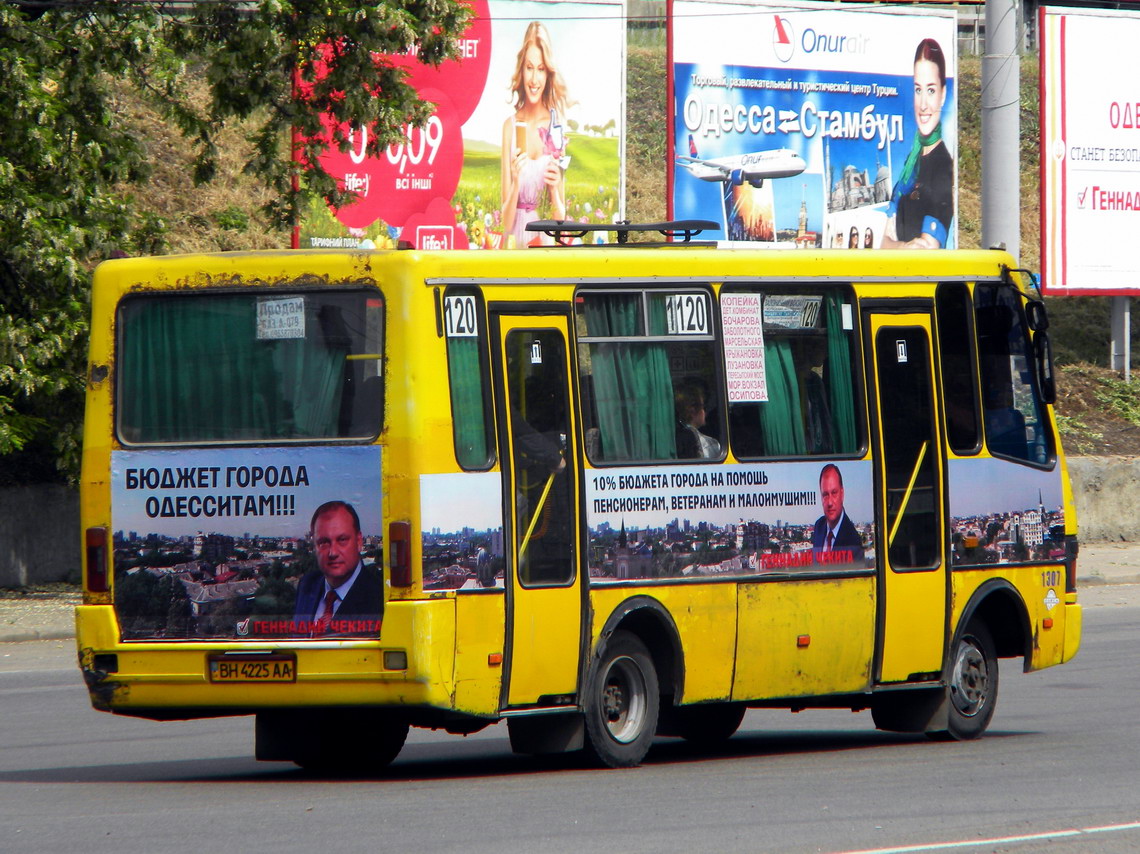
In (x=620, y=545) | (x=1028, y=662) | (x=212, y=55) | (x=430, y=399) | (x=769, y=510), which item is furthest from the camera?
(x=212, y=55)

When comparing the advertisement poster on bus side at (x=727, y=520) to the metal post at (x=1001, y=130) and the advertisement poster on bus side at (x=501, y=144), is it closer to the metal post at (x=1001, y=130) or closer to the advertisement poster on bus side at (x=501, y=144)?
the metal post at (x=1001, y=130)

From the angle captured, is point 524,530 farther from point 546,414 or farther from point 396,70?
point 396,70

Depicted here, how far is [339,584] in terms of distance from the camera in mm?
9547

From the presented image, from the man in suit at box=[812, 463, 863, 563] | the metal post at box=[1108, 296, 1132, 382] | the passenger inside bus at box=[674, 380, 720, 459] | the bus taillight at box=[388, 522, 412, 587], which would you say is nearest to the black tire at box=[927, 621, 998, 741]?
the man in suit at box=[812, 463, 863, 563]

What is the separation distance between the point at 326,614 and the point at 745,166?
68.1 ft

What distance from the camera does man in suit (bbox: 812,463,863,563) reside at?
11.2 m

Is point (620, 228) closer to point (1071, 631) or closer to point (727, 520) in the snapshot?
point (727, 520)

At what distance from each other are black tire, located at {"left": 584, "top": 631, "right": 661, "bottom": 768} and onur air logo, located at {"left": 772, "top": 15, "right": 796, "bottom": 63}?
20310mm

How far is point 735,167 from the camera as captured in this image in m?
29.2

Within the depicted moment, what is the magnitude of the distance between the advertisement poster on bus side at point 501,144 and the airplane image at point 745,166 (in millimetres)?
1344

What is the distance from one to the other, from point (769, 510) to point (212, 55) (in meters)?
14.0

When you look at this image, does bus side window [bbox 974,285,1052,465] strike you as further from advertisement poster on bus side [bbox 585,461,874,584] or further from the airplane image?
the airplane image

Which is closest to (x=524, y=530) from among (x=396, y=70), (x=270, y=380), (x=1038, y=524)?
(x=270, y=380)

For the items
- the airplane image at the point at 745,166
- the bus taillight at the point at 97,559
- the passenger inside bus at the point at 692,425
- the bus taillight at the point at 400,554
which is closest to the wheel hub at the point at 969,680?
the passenger inside bus at the point at 692,425
